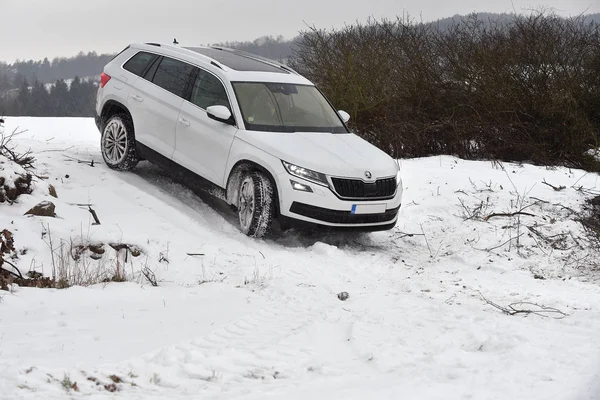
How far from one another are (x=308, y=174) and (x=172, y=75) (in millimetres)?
2904

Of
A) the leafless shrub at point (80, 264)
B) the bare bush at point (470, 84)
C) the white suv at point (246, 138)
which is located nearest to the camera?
the leafless shrub at point (80, 264)

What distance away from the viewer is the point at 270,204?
8109 millimetres

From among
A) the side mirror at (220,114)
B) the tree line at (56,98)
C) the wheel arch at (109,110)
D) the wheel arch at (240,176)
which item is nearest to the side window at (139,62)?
the wheel arch at (109,110)

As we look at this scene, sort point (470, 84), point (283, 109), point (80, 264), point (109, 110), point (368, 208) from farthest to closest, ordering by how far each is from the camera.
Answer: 1. point (470, 84)
2. point (109, 110)
3. point (283, 109)
4. point (368, 208)
5. point (80, 264)

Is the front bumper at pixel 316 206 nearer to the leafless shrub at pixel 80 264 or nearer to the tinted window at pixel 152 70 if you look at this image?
the leafless shrub at pixel 80 264

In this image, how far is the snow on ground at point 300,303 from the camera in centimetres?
437

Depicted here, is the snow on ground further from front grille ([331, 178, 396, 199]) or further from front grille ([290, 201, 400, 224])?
front grille ([331, 178, 396, 199])

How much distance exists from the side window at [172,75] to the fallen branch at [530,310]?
5.19 metres

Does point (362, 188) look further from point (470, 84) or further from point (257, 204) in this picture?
point (470, 84)

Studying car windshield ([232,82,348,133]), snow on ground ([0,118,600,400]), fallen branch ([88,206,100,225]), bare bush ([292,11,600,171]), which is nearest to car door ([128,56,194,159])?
snow on ground ([0,118,600,400])

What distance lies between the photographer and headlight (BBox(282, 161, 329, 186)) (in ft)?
26.0

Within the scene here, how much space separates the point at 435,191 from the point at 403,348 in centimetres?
586

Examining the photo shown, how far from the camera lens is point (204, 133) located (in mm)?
8859

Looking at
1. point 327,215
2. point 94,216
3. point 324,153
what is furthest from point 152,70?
point 327,215
